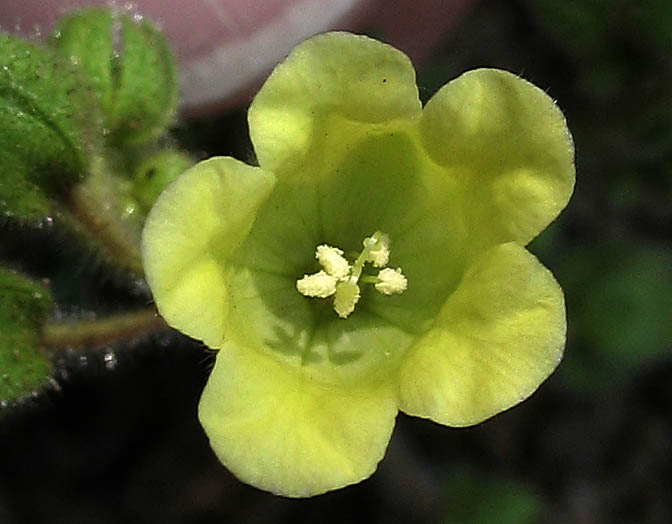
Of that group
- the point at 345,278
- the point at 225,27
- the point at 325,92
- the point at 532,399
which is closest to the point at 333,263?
the point at 345,278

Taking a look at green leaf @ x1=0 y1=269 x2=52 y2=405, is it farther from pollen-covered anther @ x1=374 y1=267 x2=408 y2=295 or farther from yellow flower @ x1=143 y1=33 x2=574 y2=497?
pollen-covered anther @ x1=374 y1=267 x2=408 y2=295

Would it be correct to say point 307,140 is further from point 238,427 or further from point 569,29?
point 569,29

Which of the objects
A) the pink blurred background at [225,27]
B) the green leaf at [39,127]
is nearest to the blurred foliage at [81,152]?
the green leaf at [39,127]

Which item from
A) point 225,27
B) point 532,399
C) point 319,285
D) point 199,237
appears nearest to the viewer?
point 199,237

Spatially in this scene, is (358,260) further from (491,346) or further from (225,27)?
(225,27)

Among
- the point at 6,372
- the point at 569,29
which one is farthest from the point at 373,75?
the point at 569,29
